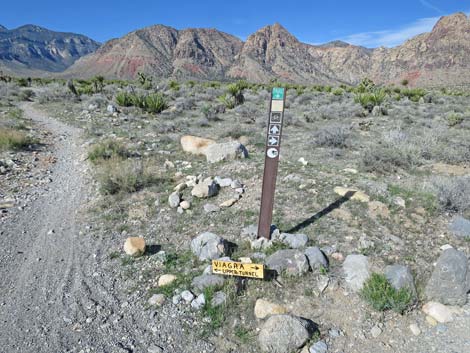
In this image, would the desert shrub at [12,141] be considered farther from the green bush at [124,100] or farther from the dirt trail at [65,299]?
the green bush at [124,100]

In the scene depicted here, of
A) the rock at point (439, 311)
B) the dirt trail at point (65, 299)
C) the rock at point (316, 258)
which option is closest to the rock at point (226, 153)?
the dirt trail at point (65, 299)

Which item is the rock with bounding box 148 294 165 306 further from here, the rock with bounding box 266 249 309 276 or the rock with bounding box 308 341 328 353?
the rock with bounding box 308 341 328 353

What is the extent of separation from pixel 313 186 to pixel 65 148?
698 cm

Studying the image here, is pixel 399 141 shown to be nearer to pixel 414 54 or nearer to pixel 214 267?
pixel 214 267

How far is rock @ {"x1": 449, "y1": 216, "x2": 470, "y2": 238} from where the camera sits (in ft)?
13.1

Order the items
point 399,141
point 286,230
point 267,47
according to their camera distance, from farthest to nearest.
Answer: point 267,47 → point 399,141 → point 286,230

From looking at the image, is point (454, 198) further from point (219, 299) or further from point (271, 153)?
point (219, 299)

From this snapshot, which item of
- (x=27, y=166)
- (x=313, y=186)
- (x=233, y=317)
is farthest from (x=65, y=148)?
(x=233, y=317)

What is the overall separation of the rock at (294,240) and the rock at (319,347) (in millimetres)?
1285

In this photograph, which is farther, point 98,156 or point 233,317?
point 98,156

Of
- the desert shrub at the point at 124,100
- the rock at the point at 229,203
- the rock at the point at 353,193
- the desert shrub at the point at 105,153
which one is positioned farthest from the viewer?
the desert shrub at the point at 124,100

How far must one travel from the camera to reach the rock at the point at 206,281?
3248 mm

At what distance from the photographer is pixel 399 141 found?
8570mm

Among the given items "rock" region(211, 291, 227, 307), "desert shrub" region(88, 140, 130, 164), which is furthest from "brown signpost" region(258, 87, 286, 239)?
"desert shrub" region(88, 140, 130, 164)
